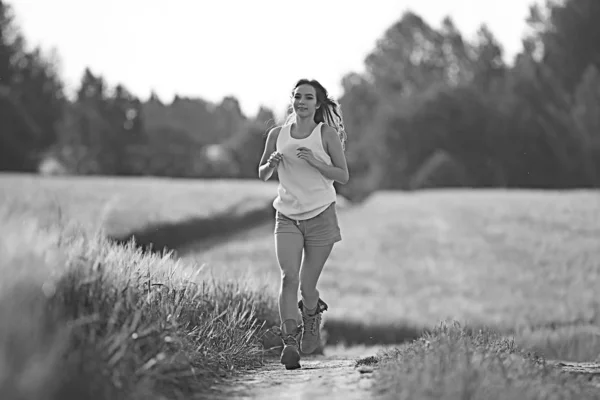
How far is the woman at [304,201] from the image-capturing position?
6.09 meters

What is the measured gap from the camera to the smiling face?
6.29m

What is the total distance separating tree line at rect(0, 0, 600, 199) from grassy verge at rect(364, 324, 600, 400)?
4297 cm

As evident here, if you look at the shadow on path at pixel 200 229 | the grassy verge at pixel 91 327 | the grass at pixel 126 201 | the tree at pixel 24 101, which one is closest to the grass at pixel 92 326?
the grassy verge at pixel 91 327

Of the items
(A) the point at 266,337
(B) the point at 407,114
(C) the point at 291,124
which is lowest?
(A) the point at 266,337

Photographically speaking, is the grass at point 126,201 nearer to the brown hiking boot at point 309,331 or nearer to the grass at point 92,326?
the brown hiking boot at point 309,331

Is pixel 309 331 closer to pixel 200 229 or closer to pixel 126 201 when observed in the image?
pixel 200 229

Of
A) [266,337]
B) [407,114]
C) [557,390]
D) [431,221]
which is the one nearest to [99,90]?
[407,114]

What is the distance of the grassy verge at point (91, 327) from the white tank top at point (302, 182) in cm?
128

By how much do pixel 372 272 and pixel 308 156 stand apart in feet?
43.9

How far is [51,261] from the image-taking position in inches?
145

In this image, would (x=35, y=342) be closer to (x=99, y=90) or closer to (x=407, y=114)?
(x=99, y=90)

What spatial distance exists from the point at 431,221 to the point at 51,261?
82.6 feet

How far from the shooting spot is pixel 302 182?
20.3ft

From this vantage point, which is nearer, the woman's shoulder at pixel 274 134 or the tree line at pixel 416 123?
the woman's shoulder at pixel 274 134
